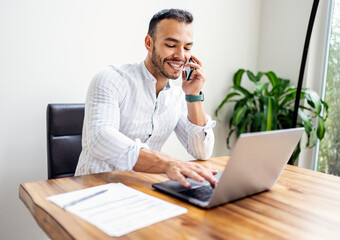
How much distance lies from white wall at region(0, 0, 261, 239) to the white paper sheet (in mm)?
1149

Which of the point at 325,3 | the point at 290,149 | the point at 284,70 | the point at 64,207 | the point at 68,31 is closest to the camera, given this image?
the point at 64,207

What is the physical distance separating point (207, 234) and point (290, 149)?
1.45 ft

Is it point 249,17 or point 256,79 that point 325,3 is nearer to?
point 249,17

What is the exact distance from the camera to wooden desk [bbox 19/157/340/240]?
2.24ft

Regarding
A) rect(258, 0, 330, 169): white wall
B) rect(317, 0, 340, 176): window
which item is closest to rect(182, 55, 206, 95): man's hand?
→ rect(258, 0, 330, 169): white wall

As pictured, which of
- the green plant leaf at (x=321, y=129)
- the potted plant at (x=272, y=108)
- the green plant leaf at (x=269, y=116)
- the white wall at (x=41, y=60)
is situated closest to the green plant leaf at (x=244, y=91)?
the potted plant at (x=272, y=108)

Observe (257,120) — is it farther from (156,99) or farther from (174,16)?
(174,16)

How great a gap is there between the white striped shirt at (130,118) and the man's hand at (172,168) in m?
0.08

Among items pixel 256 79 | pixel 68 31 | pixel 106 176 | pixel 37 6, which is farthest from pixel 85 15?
pixel 256 79

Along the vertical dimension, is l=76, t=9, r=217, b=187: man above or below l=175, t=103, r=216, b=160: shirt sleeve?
above

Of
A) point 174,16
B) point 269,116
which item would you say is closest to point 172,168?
point 174,16

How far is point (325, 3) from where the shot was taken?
2.74 m

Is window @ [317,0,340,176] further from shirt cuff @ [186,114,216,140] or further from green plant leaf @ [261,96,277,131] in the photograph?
shirt cuff @ [186,114,216,140]

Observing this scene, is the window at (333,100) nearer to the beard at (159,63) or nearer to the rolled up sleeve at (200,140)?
the rolled up sleeve at (200,140)
